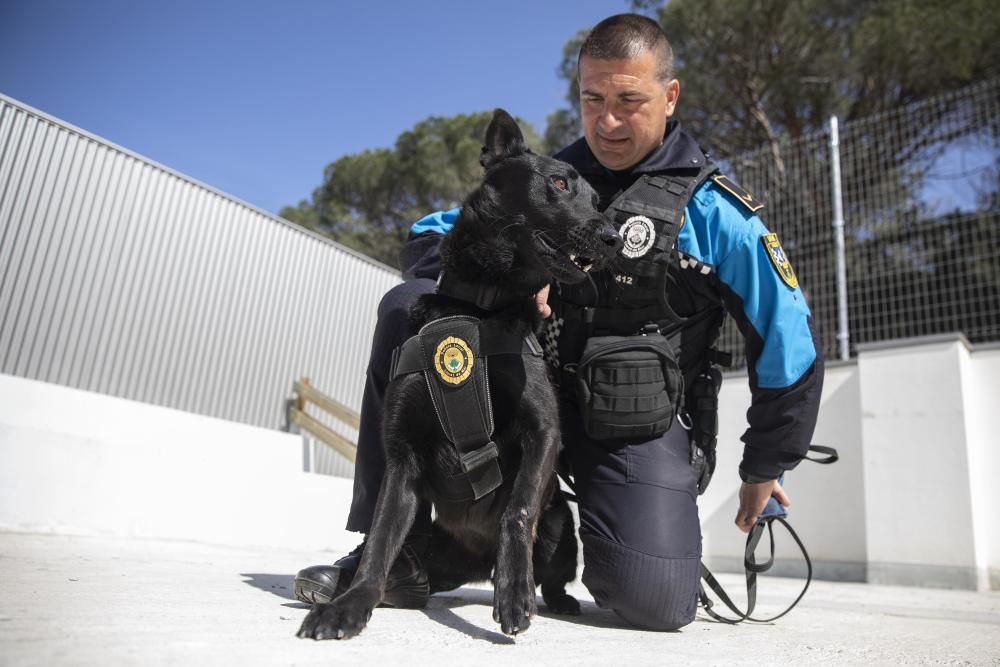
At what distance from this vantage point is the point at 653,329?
2.29m

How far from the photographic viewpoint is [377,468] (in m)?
2.02

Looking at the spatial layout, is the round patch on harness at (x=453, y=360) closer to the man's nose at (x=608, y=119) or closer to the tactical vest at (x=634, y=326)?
the tactical vest at (x=634, y=326)

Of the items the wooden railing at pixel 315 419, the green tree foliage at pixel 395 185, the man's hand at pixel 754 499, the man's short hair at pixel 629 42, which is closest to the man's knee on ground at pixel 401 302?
the man's short hair at pixel 629 42

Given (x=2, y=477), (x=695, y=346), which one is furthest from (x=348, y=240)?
(x=695, y=346)

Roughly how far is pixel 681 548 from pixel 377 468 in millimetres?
907

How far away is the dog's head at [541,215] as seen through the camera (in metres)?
1.94

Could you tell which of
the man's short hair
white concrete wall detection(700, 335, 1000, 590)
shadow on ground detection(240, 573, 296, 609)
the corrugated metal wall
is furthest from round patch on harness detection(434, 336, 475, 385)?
white concrete wall detection(700, 335, 1000, 590)

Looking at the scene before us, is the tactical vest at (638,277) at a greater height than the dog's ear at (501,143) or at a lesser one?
lesser

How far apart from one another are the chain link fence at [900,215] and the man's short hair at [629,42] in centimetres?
364

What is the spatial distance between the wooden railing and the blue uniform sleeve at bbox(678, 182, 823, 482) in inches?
199

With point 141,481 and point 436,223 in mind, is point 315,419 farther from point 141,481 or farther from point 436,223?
point 436,223

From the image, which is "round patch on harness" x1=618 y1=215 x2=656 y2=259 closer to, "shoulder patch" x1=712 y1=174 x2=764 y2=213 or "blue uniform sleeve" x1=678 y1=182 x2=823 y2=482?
"blue uniform sleeve" x1=678 y1=182 x2=823 y2=482

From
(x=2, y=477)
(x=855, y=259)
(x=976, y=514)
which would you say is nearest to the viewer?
(x=2, y=477)

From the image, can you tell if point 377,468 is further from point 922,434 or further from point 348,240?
point 348,240
